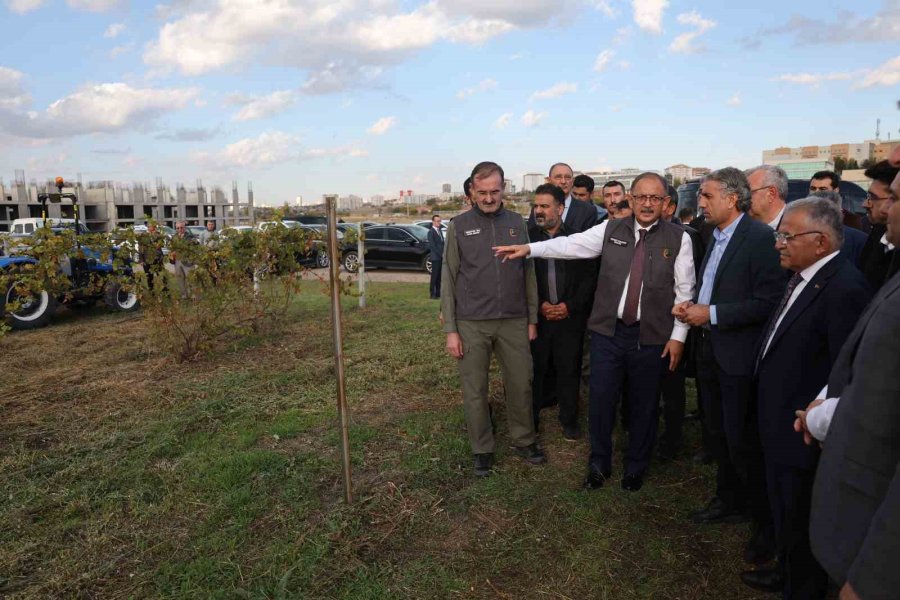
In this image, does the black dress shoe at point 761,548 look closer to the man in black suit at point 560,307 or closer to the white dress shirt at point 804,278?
the white dress shirt at point 804,278

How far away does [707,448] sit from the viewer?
13.8 feet

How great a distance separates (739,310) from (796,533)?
105cm

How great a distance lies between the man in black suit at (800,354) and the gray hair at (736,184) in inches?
24.2

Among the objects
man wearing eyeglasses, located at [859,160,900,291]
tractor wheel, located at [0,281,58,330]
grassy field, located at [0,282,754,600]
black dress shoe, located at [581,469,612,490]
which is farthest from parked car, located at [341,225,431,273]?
man wearing eyeglasses, located at [859,160,900,291]

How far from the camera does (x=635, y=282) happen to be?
3.63 meters

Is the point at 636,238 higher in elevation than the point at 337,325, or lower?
higher

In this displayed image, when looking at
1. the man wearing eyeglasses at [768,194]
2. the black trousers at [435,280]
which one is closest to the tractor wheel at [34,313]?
the black trousers at [435,280]

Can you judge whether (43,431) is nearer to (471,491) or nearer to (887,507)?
(471,491)

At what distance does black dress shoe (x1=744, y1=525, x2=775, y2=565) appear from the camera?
3057 mm

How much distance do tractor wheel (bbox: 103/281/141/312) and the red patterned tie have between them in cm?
892

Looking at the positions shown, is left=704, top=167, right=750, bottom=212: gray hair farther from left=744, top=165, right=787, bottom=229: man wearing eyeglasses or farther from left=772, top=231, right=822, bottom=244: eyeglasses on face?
left=772, top=231, right=822, bottom=244: eyeglasses on face

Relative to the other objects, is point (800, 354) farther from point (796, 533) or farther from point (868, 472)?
point (868, 472)

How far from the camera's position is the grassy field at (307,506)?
2922mm

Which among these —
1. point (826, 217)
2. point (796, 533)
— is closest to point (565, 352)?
point (796, 533)
